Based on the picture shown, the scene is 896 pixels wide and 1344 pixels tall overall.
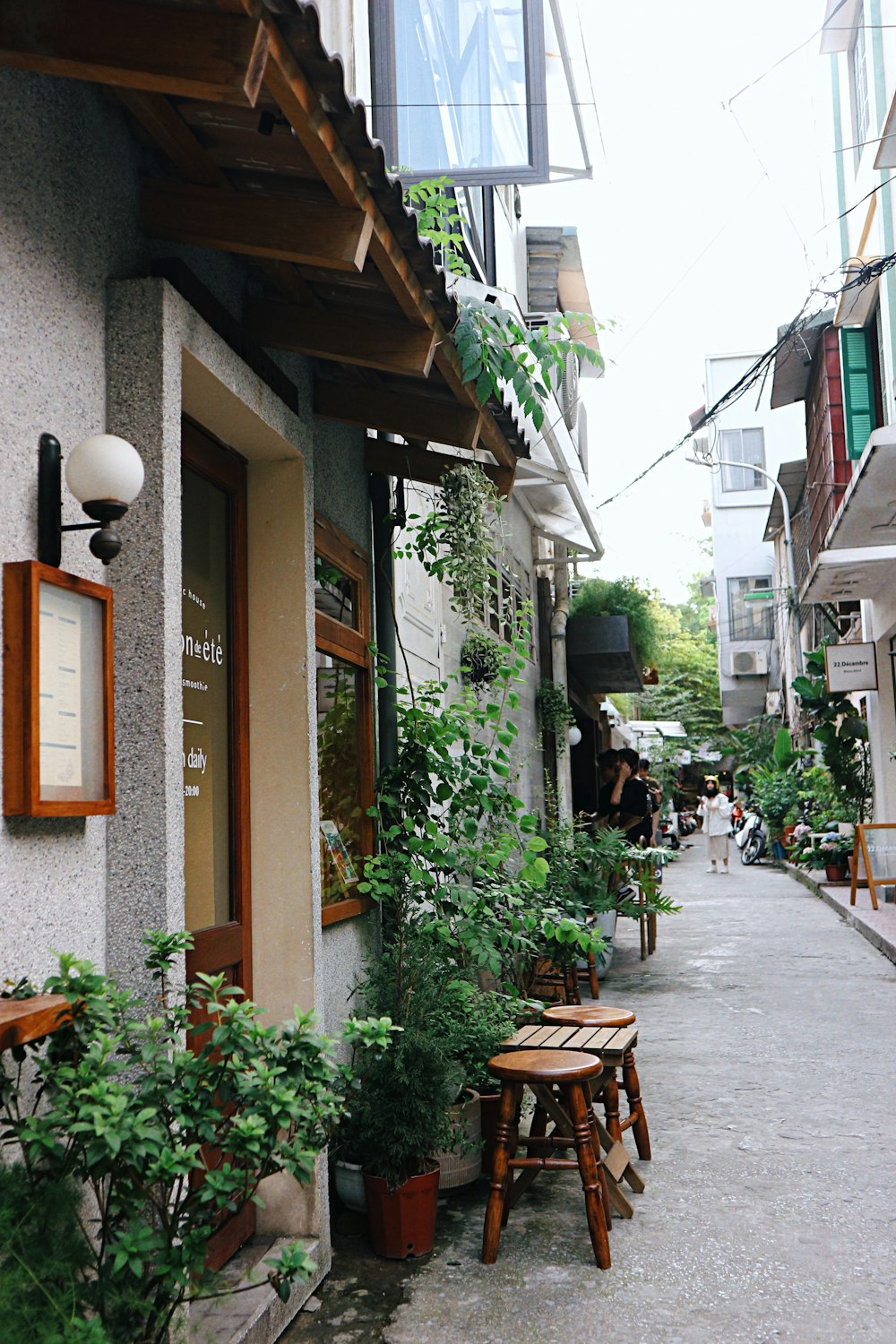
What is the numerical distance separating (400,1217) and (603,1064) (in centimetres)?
98

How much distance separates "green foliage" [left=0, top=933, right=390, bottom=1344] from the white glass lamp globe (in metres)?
1.07

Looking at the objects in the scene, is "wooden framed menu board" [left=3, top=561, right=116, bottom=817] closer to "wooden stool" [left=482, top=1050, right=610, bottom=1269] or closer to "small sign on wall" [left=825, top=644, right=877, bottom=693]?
"wooden stool" [left=482, top=1050, right=610, bottom=1269]

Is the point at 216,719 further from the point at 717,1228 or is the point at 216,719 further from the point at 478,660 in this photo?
the point at 478,660

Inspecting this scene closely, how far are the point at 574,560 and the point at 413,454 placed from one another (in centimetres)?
931

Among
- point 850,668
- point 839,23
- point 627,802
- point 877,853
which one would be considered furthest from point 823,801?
point 839,23

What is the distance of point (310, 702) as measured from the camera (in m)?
4.77

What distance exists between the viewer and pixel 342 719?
19.1 feet

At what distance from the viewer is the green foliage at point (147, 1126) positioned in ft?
7.76

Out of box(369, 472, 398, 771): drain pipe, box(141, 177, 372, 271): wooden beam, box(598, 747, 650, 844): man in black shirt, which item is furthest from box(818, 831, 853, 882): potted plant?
box(141, 177, 372, 271): wooden beam

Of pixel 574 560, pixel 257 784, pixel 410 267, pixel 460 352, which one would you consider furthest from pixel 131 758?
pixel 574 560

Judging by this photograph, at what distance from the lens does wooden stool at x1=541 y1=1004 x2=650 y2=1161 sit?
4.97m

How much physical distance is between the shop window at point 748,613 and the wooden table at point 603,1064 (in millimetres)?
37235

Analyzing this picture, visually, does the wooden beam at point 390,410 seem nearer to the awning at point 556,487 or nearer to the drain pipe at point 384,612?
the drain pipe at point 384,612

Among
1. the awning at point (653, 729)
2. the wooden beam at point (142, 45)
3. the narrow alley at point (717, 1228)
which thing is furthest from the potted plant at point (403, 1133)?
the awning at point (653, 729)
